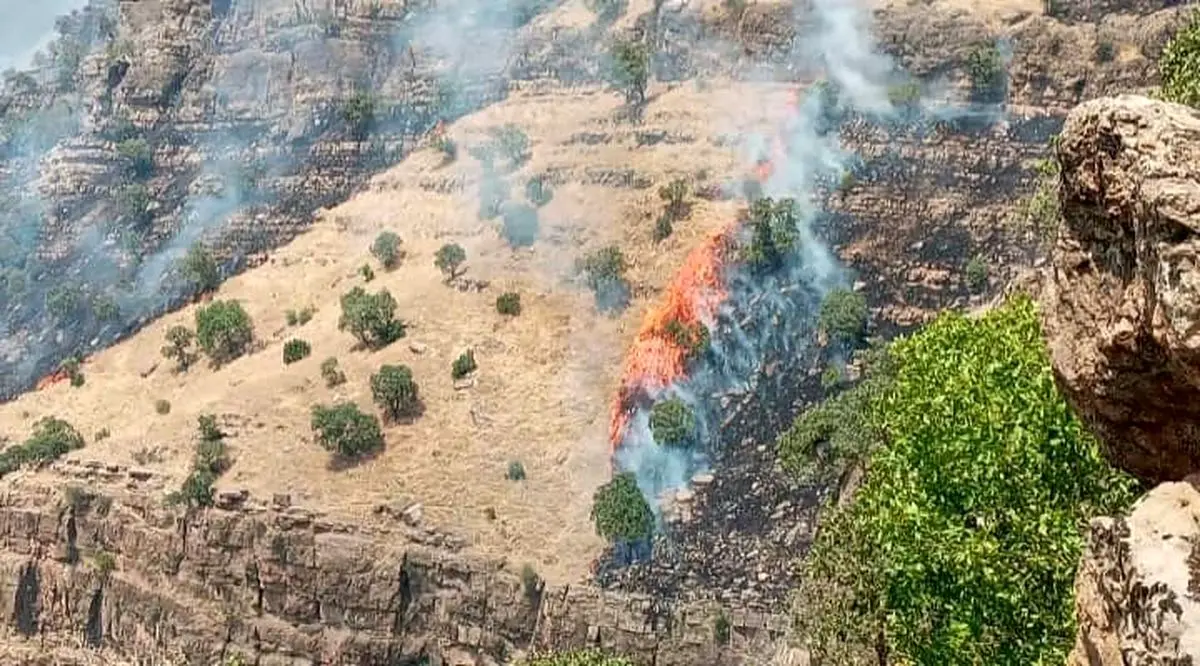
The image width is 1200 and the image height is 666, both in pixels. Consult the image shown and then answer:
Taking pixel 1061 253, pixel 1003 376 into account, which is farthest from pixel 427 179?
pixel 1061 253

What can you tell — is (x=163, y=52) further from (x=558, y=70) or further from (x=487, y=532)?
(x=487, y=532)

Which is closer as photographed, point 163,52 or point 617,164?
point 617,164

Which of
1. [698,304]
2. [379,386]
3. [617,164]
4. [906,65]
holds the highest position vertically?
[906,65]

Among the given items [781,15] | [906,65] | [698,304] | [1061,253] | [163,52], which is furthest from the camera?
Answer: [163,52]

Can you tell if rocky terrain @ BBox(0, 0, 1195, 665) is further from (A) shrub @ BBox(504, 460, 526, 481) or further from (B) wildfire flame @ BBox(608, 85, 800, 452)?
(B) wildfire flame @ BBox(608, 85, 800, 452)

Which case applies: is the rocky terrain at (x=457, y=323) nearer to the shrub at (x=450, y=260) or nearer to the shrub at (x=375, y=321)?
the shrub at (x=375, y=321)

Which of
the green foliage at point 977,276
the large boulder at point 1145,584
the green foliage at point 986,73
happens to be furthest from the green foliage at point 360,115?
the large boulder at point 1145,584

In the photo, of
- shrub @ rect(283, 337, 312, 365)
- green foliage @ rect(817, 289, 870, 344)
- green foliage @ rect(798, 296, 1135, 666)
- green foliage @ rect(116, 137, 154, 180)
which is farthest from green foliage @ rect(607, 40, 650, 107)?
green foliage @ rect(798, 296, 1135, 666)
